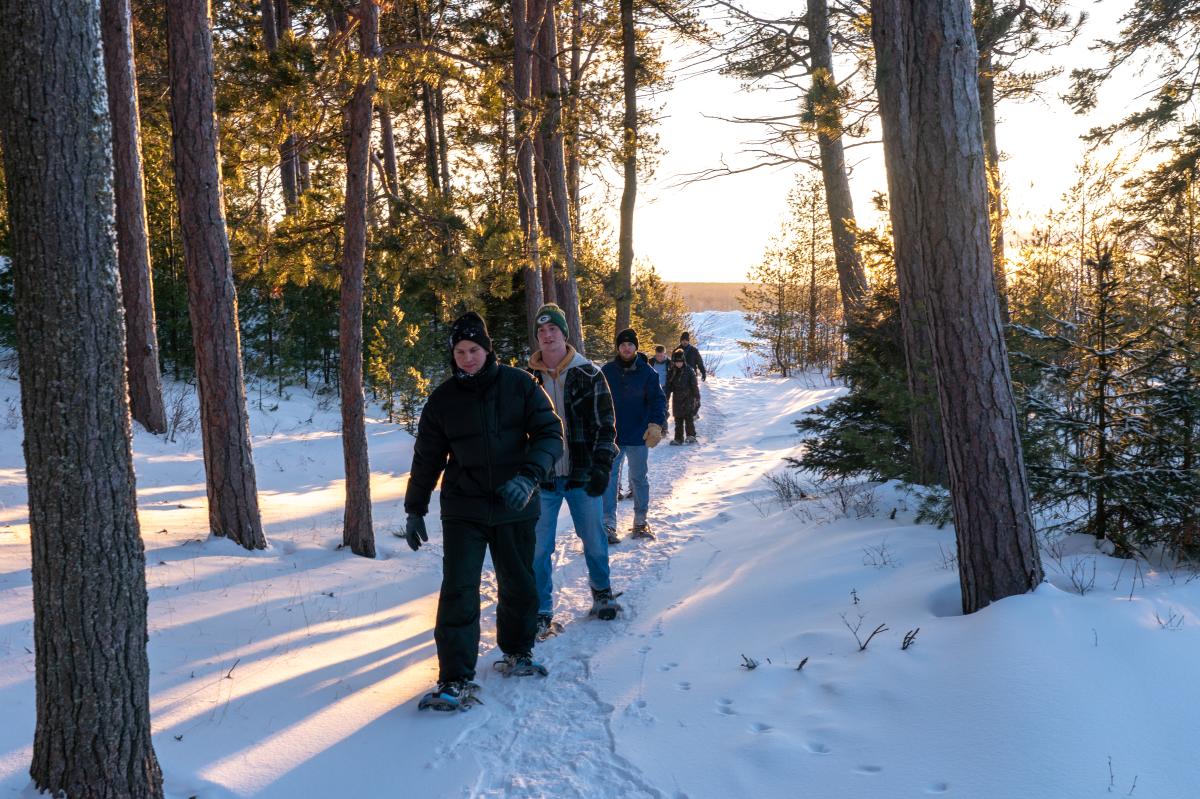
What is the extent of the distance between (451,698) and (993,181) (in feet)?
31.5

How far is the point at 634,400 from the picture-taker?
849 cm

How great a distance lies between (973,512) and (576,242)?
16679 mm

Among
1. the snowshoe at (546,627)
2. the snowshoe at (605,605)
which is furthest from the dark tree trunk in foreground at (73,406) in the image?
the snowshoe at (605,605)

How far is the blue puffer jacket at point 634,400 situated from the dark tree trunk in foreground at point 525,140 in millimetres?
2706

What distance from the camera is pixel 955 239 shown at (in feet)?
14.3

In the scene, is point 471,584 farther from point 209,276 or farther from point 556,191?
point 556,191

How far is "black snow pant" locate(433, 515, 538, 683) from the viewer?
4.30 m

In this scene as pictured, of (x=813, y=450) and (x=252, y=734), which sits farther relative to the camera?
(x=813, y=450)

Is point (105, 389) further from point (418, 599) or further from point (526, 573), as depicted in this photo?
point (418, 599)

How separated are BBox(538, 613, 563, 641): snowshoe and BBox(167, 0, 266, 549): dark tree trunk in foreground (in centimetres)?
341

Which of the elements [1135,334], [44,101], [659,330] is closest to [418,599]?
[44,101]

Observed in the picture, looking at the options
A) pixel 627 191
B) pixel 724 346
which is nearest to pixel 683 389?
pixel 627 191

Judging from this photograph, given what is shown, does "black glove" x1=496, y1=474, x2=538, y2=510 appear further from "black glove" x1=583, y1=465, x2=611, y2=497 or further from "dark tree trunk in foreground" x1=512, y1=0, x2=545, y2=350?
"dark tree trunk in foreground" x1=512, y1=0, x2=545, y2=350

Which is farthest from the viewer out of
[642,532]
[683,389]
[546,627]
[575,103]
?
[683,389]
